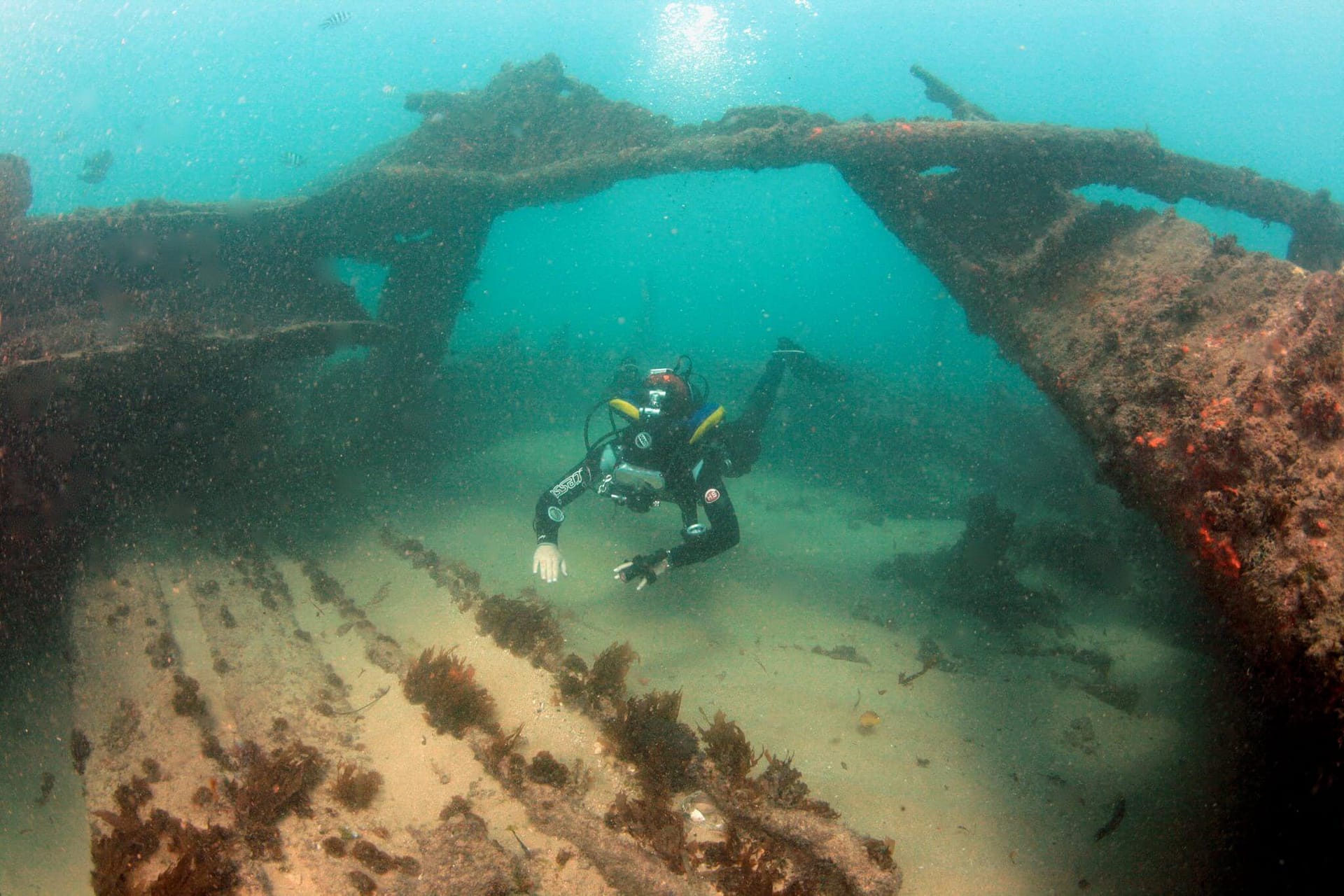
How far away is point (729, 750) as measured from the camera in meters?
4.05

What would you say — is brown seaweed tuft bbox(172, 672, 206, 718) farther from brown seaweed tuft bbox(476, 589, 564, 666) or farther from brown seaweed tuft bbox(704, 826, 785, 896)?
brown seaweed tuft bbox(704, 826, 785, 896)

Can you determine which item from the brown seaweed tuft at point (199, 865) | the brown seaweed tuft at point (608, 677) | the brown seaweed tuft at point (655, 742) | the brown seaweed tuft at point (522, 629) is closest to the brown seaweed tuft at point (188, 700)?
the brown seaweed tuft at point (199, 865)

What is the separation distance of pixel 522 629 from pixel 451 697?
3.26ft

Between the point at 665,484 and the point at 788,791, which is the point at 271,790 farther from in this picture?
the point at 665,484

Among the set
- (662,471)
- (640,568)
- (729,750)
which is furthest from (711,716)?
(662,471)

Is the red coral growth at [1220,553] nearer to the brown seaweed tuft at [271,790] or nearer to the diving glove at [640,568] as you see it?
the diving glove at [640,568]

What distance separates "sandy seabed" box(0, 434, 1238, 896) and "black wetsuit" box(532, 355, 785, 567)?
1.09m

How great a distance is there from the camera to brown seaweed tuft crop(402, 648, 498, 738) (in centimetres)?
427

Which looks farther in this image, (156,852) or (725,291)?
(725,291)

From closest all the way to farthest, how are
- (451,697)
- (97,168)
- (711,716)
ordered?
(451,697) < (711,716) < (97,168)

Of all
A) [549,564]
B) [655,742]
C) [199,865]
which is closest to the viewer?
Result: [199,865]

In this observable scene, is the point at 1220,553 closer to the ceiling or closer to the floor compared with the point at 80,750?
closer to the ceiling

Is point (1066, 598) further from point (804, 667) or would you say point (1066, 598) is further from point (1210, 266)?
point (1210, 266)

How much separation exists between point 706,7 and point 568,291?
47625mm
